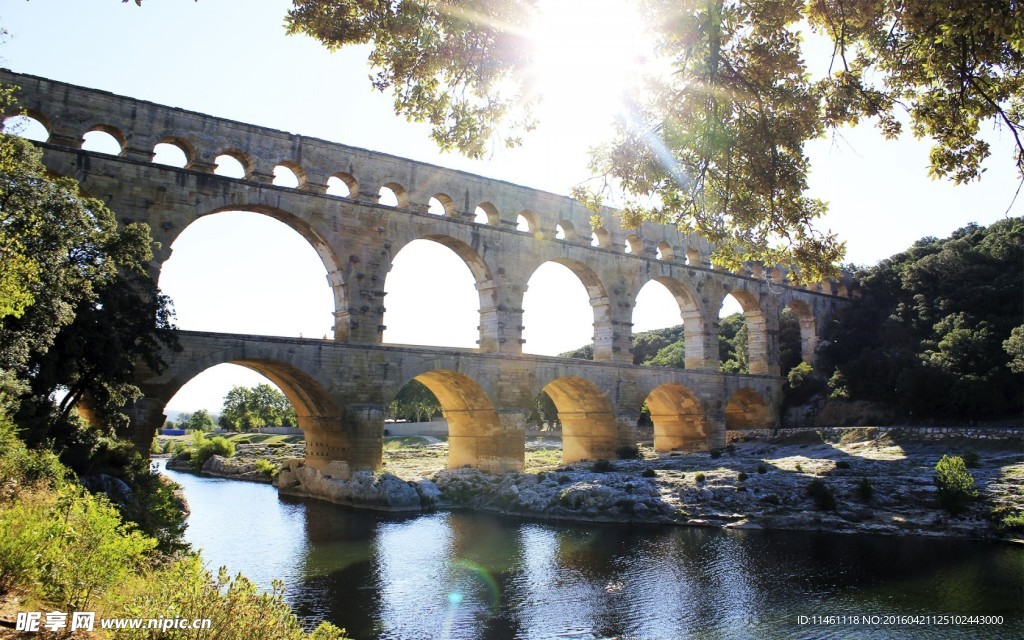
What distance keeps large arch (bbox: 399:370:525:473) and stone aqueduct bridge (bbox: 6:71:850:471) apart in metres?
0.06

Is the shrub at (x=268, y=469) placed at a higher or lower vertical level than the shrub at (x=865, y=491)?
lower

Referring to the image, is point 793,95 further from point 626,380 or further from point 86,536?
point 626,380

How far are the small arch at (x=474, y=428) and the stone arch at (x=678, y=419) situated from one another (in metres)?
8.61

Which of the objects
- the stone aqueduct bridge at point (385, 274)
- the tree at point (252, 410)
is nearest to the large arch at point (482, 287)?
the stone aqueduct bridge at point (385, 274)

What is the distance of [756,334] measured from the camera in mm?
36125

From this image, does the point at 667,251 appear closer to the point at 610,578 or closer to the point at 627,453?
the point at 627,453

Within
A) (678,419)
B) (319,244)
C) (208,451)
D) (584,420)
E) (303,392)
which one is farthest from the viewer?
(208,451)

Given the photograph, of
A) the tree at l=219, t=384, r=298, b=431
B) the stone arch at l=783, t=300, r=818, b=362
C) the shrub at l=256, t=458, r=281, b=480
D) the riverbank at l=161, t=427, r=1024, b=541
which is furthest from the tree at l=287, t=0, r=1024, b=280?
the tree at l=219, t=384, r=298, b=431

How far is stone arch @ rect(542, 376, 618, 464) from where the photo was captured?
28328 millimetres

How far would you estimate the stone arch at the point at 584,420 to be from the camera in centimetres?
2833

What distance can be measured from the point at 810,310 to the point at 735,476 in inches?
725

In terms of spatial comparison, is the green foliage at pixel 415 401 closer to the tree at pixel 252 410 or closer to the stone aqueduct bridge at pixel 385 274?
the tree at pixel 252 410

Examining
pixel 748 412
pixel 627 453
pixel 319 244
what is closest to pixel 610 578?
pixel 319 244

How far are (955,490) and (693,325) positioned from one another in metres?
15.7
